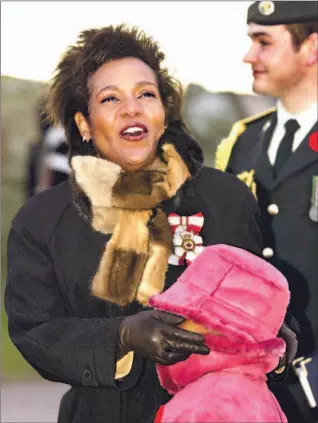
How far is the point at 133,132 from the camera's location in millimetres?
1688

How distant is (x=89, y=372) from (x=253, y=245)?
519mm

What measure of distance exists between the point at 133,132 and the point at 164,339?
574mm

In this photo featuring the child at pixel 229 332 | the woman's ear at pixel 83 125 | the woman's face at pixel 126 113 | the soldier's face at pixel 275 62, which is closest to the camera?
the child at pixel 229 332

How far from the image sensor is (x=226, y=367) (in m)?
1.34

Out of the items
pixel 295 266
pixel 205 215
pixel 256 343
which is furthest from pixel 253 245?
pixel 295 266

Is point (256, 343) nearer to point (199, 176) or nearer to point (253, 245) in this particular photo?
point (253, 245)

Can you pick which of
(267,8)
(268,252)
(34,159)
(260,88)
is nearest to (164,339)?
(268,252)

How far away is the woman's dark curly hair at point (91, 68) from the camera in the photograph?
1742 mm

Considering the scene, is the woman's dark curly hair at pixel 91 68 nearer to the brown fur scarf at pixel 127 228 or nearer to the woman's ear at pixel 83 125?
the woman's ear at pixel 83 125

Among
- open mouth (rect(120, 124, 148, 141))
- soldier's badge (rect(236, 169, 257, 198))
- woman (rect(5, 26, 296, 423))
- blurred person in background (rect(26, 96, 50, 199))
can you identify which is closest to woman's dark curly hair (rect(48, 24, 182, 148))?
woman (rect(5, 26, 296, 423))

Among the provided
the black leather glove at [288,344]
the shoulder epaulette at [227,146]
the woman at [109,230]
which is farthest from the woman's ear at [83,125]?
the shoulder epaulette at [227,146]

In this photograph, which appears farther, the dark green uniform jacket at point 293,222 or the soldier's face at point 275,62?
the soldier's face at point 275,62

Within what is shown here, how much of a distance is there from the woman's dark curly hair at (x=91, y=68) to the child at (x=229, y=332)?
2.03 ft

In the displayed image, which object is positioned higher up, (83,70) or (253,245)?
(83,70)
